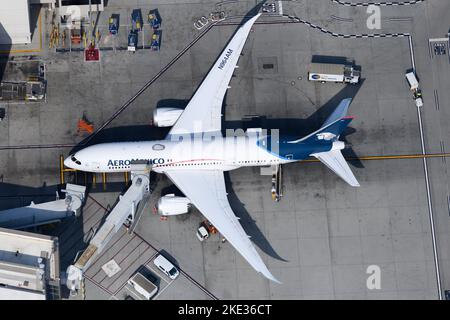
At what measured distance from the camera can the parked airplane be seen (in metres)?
42.6

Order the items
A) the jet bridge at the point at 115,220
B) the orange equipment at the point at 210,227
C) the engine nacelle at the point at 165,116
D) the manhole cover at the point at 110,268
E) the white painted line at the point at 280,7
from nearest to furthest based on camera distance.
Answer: the jet bridge at the point at 115,220
the manhole cover at the point at 110,268
the orange equipment at the point at 210,227
the engine nacelle at the point at 165,116
the white painted line at the point at 280,7

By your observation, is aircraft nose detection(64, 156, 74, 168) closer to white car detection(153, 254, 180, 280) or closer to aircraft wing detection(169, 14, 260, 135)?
aircraft wing detection(169, 14, 260, 135)

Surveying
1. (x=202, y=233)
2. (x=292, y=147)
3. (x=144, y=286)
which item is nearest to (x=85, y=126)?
(x=202, y=233)

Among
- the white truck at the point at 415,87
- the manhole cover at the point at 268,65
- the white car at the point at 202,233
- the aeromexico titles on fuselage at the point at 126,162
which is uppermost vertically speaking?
the manhole cover at the point at 268,65

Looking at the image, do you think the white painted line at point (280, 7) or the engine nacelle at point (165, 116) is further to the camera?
the white painted line at point (280, 7)

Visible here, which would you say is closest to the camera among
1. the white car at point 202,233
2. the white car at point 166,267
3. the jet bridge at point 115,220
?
the jet bridge at point 115,220

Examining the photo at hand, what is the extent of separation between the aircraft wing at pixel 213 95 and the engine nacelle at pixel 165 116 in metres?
0.61

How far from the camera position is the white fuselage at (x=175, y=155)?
140ft

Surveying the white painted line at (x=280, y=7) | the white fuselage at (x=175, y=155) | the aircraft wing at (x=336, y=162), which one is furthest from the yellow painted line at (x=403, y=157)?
the white painted line at (x=280, y=7)

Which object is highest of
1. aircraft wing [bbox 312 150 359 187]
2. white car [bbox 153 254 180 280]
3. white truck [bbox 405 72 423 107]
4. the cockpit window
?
white truck [bbox 405 72 423 107]

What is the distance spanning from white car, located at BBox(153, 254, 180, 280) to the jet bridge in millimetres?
4215

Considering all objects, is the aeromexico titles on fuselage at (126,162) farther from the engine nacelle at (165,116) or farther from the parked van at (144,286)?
the parked van at (144,286)

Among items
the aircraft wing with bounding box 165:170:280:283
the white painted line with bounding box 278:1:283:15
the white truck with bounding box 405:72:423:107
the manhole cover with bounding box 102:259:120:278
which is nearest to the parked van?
the manhole cover with bounding box 102:259:120:278
